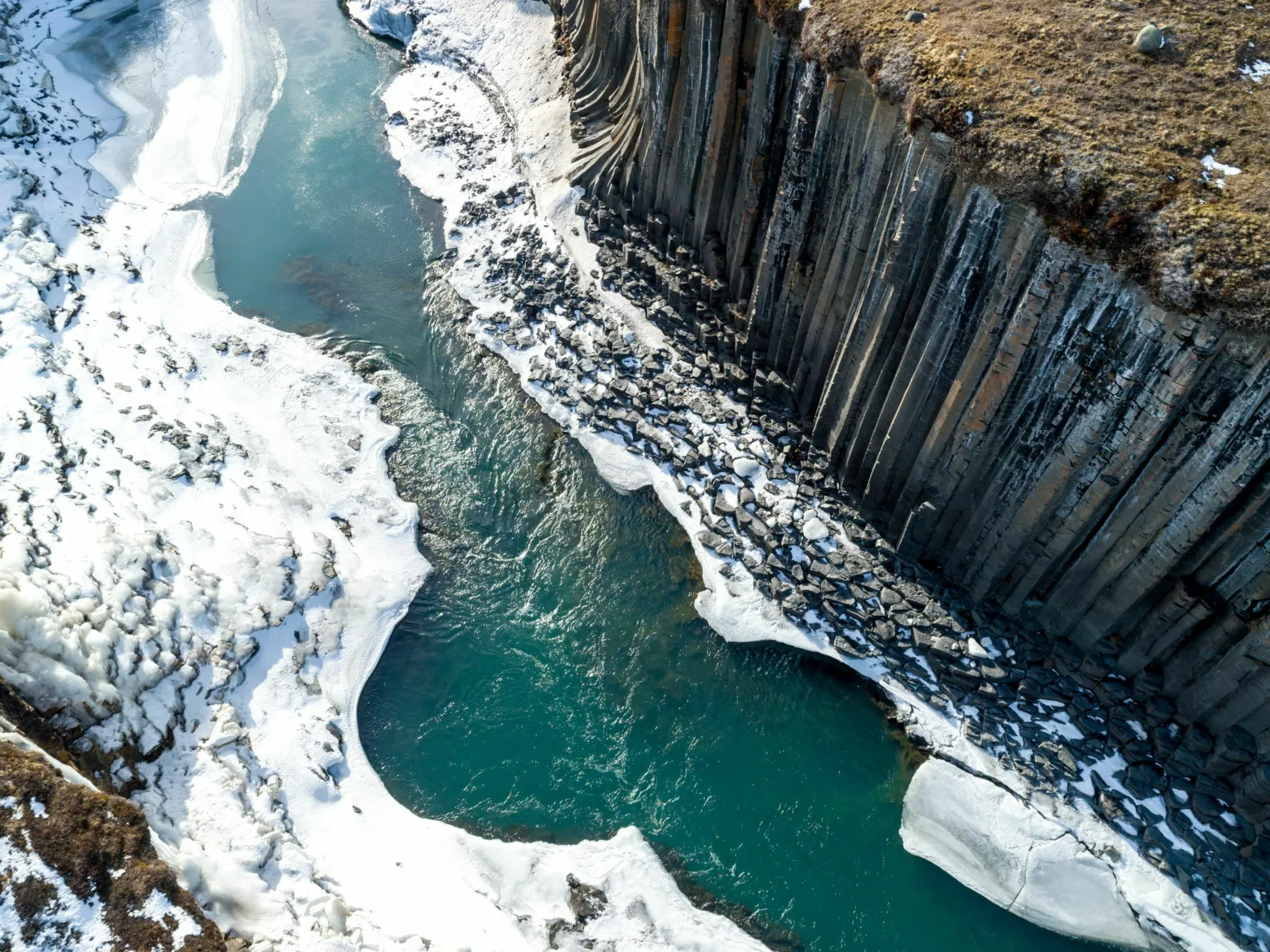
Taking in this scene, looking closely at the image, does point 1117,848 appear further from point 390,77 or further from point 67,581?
point 390,77

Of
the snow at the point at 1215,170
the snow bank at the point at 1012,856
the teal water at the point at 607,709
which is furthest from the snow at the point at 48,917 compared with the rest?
the snow at the point at 1215,170

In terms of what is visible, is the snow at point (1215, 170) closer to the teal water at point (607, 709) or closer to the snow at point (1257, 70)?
the snow at point (1257, 70)

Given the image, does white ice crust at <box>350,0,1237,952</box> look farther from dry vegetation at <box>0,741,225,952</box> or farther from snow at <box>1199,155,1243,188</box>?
dry vegetation at <box>0,741,225,952</box>

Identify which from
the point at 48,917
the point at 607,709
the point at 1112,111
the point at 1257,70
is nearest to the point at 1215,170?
the point at 1112,111

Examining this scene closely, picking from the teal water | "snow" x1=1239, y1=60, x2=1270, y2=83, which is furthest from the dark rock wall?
"snow" x1=1239, y1=60, x2=1270, y2=83

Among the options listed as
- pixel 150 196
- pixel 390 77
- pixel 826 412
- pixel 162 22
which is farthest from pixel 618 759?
pixel 162 22

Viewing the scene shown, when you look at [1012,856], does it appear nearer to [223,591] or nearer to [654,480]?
[654,480]
